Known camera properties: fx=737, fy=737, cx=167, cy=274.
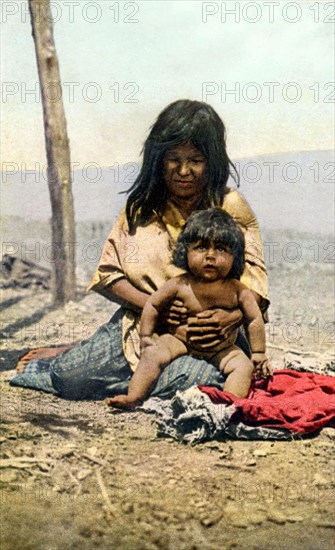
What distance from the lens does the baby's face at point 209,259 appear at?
10.8 feet

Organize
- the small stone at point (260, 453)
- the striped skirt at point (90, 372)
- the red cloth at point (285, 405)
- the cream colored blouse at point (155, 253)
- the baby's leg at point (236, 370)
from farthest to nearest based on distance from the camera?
the striped skirt at point (90, 372)
the cream colored blouse at point (155, 253)
the baby's leg at point (236, 370)
the red cloth at point (285, 405)
the small stone at point (260, 453)

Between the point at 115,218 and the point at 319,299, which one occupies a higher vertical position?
the point at 115,218

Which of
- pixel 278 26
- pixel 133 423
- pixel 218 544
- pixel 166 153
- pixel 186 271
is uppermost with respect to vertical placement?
pixel 278 26

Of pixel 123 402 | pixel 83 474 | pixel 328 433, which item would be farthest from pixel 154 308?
pixel 328 433

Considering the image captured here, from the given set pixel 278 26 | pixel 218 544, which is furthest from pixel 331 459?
pixel 278 26

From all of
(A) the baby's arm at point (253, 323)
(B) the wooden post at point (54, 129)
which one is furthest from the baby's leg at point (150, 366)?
(B) the wooden post at point (54, 129)

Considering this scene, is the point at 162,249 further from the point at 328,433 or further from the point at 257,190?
the point at 328,433

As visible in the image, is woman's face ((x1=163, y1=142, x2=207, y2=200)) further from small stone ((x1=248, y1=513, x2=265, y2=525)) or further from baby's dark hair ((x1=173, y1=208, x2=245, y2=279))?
small stone ((x1=248, y1=513, x2=265, y2=525))

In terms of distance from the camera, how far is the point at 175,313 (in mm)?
3410

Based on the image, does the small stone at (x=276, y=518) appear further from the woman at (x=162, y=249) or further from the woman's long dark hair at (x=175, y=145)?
the woman's long dark hair at (x=175, y=145)

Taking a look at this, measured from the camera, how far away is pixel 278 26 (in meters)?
3.60

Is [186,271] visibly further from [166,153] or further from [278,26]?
[278,26]

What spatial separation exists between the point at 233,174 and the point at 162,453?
1.39 m

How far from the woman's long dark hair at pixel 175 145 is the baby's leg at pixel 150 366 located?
601 millimetres
